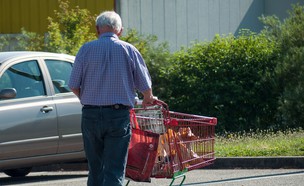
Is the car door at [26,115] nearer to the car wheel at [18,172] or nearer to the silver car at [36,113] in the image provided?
the silver car at [36,113]

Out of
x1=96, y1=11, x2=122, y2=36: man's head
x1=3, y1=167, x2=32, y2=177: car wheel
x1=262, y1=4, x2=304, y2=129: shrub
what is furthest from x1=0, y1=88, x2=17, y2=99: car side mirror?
x1=262, y1=4, x2=304, y2=129: shrub

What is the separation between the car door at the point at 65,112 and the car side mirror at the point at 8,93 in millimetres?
704

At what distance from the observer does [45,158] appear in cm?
1095

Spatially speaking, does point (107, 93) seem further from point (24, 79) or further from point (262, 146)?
point (262, 146)

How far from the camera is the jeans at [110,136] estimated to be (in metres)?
6.99

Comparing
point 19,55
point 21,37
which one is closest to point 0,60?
point 19,55

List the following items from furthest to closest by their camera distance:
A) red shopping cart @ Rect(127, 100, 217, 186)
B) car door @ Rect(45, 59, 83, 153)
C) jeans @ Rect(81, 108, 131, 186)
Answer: car door @ Rect(45, 59, 83, 153)
red shopping cart @ Rect(127, 100, 217, 186)
jeans @ Rect(81, 108, 131, 186)

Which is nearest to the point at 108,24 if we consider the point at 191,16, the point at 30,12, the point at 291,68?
the point at 291,68

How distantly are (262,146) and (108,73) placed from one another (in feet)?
21.8

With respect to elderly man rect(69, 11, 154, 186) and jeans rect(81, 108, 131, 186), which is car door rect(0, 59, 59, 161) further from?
jeans rect(81, 108, 131, 186)

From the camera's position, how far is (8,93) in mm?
10562

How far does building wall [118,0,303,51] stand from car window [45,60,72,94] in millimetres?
13988

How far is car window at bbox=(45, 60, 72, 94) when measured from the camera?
1137 centimetres

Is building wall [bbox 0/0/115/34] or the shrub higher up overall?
building wall [bbox 0/0/115/34]
